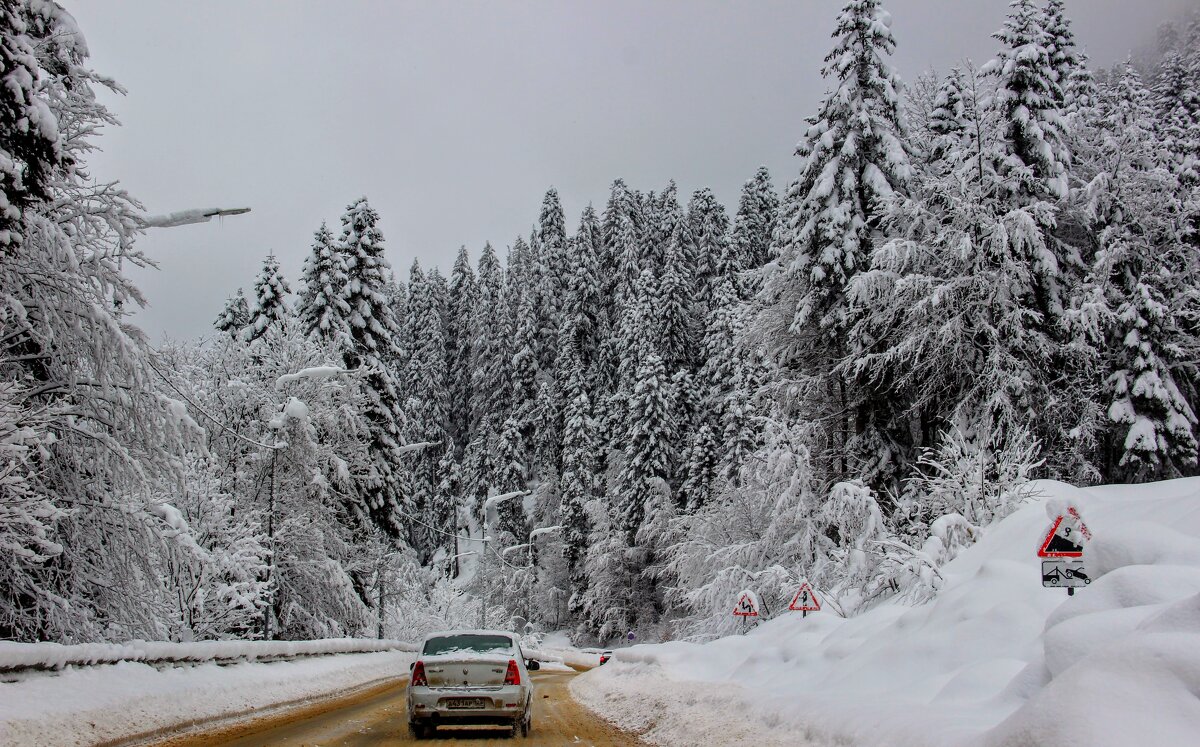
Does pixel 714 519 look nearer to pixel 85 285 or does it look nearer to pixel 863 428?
pixel 863 428

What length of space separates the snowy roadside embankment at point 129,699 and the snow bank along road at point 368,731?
1.75ft

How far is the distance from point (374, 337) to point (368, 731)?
26724 millimetres

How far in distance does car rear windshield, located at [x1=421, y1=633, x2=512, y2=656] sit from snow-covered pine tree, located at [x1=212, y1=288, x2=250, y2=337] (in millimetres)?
44332

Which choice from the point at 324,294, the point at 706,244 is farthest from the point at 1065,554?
the point at 706,244

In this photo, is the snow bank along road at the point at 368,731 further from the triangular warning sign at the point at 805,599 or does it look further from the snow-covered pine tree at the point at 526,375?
the snow-covered pine tree at the point at 526,375

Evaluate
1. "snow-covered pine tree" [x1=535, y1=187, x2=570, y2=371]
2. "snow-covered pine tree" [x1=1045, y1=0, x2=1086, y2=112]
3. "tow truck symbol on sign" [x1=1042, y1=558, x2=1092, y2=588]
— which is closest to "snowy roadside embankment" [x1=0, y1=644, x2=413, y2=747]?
"tow truck symbol on sign" [x1=1042, y1=558, x2=1092, y2=588]

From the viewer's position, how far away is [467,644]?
12.4m

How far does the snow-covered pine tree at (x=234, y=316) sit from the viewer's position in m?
53.6

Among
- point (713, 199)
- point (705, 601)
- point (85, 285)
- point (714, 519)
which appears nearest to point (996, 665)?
point (85, 285)

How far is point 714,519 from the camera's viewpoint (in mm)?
42500

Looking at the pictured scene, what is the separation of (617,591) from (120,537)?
48256 mm

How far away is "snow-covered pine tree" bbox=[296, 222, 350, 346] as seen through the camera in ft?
114

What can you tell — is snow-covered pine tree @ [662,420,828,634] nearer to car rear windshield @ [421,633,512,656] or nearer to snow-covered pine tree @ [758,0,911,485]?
snow-covered pine tree @ [758,0,911,485]

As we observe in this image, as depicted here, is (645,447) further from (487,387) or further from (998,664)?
(998,664)
